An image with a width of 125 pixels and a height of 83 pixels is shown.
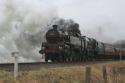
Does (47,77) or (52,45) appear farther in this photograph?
(52,45)

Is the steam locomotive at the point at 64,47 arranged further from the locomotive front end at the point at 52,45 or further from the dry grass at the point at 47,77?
the dry grass at the point at 47,77

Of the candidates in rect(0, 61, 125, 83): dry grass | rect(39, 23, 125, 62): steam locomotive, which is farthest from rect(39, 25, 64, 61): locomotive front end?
rect(0, 61, 125, 83): dry grass

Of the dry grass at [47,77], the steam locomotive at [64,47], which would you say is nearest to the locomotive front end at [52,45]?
the steam locomotive at [64,47]

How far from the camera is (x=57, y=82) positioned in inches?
393

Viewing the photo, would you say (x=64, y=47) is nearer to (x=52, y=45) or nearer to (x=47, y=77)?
(x=52, y=45)

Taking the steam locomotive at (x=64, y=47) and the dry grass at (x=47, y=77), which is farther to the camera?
the steam locomotive at (x=64, y=47)

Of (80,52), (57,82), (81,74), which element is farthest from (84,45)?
(57,82)

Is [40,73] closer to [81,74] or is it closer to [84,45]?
[81,74]

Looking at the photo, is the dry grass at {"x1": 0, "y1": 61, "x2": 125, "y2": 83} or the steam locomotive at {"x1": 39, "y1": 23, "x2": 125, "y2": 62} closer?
the dry grass at {"x1": 0, "y1": 61, "x2": 125, "y2": 83}

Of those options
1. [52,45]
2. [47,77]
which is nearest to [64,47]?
[52,45]

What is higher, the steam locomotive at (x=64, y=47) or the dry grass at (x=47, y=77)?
the steam locomotive at (x=64, y=47)

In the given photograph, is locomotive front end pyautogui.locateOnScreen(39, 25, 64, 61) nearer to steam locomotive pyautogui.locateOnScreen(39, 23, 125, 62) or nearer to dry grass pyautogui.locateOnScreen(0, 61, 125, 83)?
steam locomotive pyautogui.locateOnScreen(39, 23, 125, 62)

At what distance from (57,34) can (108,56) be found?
12.7m

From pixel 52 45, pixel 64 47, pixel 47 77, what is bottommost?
pixel 47 77
